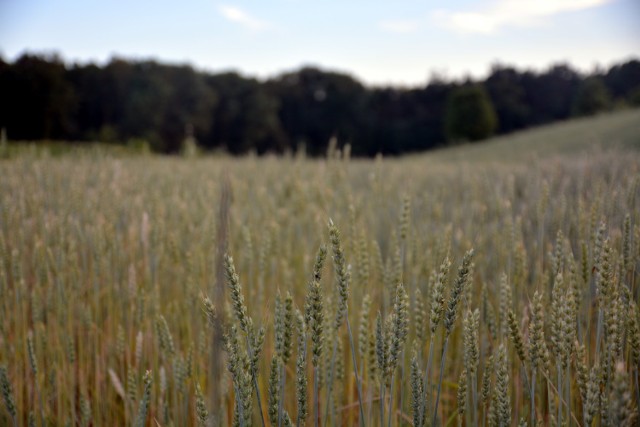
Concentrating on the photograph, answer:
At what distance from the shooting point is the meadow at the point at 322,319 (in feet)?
3.26

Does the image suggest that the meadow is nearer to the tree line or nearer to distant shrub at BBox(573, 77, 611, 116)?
the tree line

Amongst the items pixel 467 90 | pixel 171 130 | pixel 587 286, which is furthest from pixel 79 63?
pixel 587 286

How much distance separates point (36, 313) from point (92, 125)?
118 ft

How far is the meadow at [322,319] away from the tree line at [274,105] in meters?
18.8

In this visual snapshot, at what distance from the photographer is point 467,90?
129ft

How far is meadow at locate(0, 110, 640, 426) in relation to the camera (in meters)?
0.99

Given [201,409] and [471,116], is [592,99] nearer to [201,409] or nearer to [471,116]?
[471,116]

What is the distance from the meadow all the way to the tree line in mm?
18777

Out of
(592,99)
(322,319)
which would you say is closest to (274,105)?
(592,99)

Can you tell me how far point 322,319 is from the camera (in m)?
0.97

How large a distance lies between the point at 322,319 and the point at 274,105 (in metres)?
38.6

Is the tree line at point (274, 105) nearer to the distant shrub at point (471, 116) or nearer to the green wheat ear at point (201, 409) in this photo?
the distant shrub at point (471, 116)

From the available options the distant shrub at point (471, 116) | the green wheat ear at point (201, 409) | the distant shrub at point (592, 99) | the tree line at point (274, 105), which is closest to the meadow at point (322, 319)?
the green wheat ear at point (201, 409)

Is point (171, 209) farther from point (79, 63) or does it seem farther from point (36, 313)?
point (79, 63)
